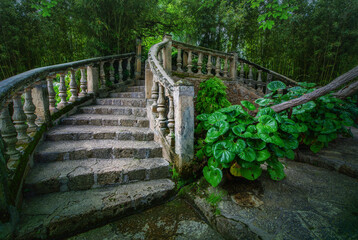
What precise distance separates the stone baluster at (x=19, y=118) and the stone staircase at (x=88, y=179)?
0.26 meters

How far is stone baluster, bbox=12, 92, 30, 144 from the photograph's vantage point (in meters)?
1.82

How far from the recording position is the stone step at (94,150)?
6.88 feet

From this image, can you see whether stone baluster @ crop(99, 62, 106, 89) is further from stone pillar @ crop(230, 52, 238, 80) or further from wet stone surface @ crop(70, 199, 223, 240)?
stone pillar @ crop(230, 52, 238, 80)

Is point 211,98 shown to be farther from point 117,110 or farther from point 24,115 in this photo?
point 24,115

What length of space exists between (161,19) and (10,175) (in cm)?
640

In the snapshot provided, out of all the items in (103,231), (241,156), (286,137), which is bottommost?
(103,231)

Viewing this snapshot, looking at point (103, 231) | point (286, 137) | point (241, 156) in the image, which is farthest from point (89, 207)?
point (286, 137)

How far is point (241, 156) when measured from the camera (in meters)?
1.55

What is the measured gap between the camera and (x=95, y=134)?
2.59 metres

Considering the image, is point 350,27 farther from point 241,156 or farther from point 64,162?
point 64,162

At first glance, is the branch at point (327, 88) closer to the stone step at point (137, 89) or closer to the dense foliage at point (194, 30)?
the dense foliage at point (194, 30)

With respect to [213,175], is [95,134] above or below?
above

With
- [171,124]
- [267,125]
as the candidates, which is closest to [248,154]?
[267,125]

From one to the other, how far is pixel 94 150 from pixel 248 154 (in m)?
2.01
